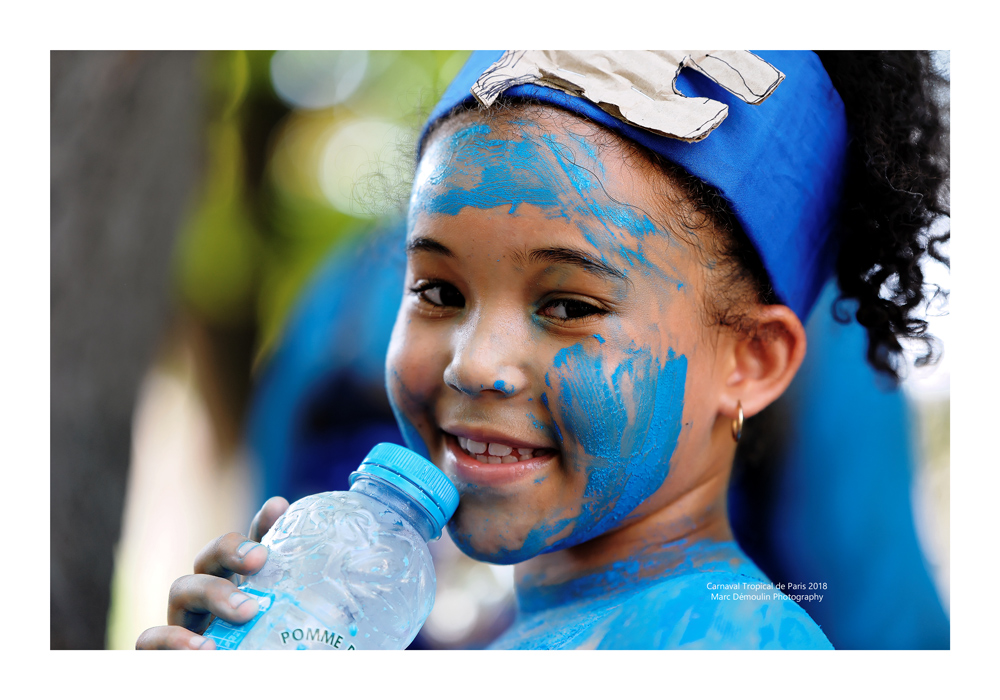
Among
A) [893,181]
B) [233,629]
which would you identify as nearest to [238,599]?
[233,629]

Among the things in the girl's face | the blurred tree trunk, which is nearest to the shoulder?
the girl's face

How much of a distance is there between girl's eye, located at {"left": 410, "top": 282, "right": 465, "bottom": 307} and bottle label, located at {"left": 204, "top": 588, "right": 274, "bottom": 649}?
1.54 ft

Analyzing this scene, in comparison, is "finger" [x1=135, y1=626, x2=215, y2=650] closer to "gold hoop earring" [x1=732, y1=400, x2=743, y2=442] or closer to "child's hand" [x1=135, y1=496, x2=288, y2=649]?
"child's hand" [x1=135, y1=496, x2=288, y2=649]

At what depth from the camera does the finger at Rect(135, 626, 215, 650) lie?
942mm

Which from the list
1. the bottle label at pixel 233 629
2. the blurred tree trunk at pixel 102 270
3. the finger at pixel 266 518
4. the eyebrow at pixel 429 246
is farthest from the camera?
the blurred tree trunk at pixel 102 270

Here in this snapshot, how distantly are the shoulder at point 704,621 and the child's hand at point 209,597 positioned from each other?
20.3 inches

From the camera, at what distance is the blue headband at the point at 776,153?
1.02 meters

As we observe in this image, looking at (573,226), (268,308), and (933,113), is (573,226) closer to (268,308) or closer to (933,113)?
(933,113)

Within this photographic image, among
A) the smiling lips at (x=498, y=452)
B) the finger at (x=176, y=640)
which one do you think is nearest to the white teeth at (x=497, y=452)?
the smiling lips at (x=498, y=452)

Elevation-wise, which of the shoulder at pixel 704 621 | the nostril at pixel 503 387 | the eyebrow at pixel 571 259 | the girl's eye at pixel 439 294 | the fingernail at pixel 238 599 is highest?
the eyebrow at pixel 571 259

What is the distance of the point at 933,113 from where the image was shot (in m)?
1.21

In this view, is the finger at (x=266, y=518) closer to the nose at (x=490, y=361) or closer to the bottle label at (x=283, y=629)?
the bottle label at (x=283, y=629)

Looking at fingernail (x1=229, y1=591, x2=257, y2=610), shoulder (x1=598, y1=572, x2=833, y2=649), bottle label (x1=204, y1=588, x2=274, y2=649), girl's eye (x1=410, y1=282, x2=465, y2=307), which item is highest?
girl's eye (x1=410, y1=282, x2=465, y2=307)

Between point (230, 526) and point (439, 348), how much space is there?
2.51 ft
